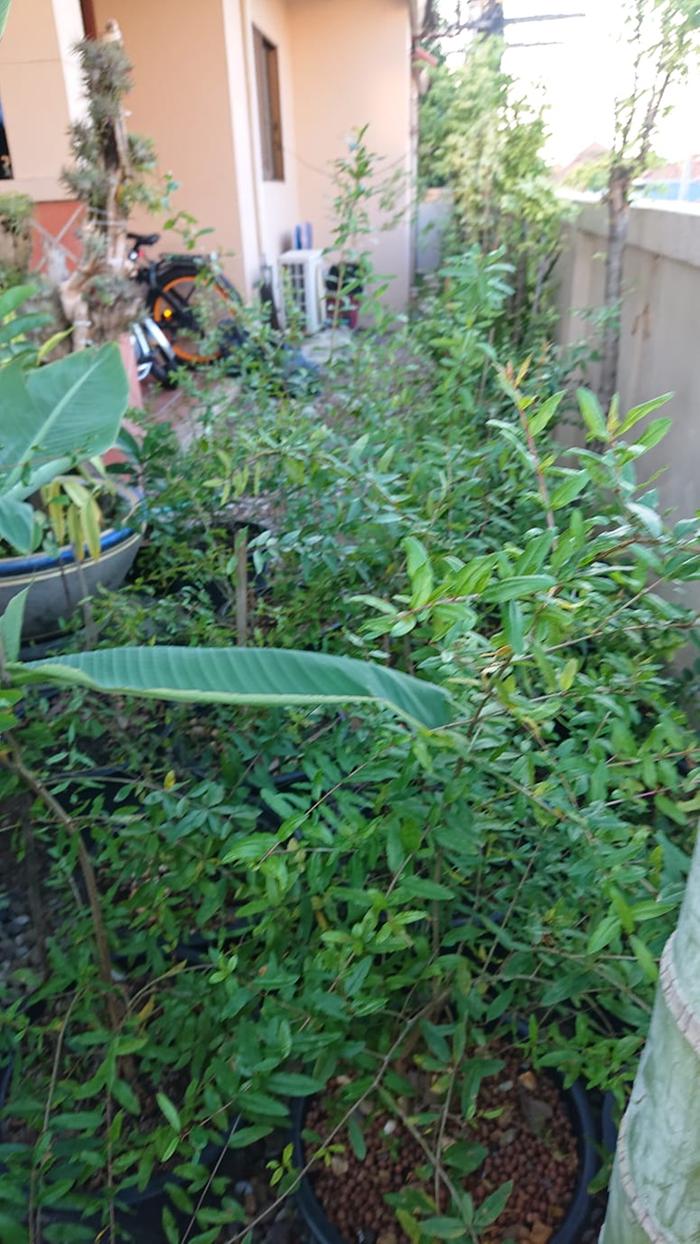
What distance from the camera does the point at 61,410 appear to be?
1.39m

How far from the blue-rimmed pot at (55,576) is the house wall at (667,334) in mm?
1456

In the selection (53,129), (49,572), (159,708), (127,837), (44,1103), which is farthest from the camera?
(53,129)

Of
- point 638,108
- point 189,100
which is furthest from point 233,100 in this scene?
point 638,108

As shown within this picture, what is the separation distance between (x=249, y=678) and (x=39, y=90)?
367 centimetres

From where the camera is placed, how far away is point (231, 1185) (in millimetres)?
1318

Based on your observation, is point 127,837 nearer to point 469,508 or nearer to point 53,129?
point 469,508

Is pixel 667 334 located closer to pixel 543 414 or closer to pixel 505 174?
pixel 543 414

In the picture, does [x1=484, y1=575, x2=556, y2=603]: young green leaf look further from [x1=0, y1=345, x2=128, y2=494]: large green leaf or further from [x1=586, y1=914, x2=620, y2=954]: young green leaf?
[x1=0, y1=345, x2=128, y2=494]: large green leaf

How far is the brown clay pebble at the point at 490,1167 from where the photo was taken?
1.22 metres

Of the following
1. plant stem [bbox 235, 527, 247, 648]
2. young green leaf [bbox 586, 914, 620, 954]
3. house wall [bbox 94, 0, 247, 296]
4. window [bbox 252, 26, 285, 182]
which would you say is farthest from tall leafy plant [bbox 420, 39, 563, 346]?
window [bbox 252, 26, 285, 182]

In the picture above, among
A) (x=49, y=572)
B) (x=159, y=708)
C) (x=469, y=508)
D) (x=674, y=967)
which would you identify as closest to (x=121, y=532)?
(x=49, y=572)

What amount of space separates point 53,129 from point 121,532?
2.17m

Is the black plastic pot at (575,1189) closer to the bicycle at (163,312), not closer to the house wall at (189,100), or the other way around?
the bicycle at (163,312)

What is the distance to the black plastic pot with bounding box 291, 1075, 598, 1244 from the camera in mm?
1181
